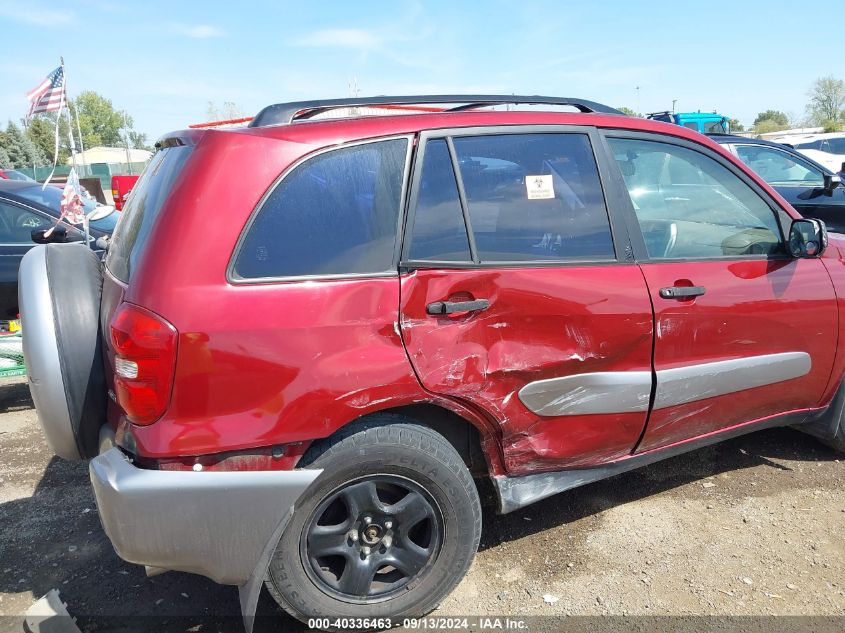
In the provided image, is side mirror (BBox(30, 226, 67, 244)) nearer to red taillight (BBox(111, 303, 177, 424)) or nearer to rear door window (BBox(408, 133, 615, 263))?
red taillight (BBox(111, 303, 177, 424))

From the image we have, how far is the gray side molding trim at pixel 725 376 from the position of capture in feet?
9.05

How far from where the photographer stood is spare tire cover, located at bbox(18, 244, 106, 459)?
229cm

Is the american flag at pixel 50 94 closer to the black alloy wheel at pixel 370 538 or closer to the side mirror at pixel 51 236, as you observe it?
the side mirror at pixel 51 236

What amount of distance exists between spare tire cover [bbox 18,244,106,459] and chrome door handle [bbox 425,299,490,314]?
1.23 meters

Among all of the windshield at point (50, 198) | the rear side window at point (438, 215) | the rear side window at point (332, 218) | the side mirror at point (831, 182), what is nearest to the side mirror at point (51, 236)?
the windshield at point (50, 198)

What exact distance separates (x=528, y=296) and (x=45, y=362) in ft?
5.77

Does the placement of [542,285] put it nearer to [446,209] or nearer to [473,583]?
[446,209]

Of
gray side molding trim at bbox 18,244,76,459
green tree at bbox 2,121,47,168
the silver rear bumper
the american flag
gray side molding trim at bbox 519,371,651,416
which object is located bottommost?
the silver rear bumper

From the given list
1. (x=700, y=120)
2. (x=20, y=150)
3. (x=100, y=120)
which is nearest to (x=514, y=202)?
(x=700, y=120)

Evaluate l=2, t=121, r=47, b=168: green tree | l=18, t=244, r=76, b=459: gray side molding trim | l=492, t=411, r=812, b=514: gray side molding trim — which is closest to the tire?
l=492, t=411, r=812, b=514: gray side molding trim

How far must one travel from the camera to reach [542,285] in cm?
246

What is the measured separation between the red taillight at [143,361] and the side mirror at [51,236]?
11.3 ft

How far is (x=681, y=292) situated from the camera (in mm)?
2717

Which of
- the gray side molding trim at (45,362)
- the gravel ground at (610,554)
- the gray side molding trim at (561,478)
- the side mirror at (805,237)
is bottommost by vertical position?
the gravel ground at (610,554)
